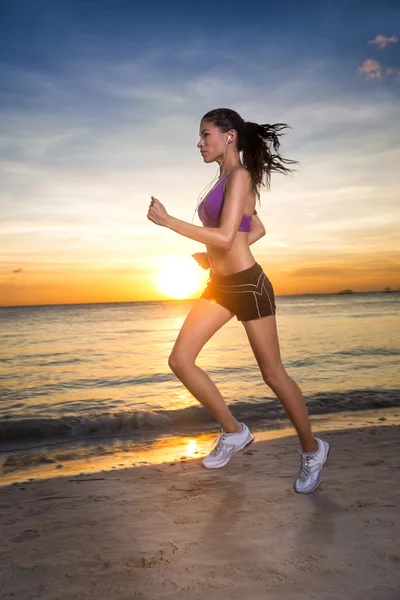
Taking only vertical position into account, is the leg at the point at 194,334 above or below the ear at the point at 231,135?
below

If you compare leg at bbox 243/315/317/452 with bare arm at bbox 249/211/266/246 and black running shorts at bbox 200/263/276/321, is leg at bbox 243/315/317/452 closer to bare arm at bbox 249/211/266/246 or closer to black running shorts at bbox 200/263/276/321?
black running shorts at bbox 200/263/276/321

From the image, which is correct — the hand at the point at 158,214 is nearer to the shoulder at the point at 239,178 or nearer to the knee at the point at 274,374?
the shoulder at the point at 239,178

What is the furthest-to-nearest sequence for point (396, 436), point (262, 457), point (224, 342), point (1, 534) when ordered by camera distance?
point (224, 342) → point (396, 436) → point (262, 457) → point (1, 534)

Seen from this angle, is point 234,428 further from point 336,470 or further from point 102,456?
point 102,456

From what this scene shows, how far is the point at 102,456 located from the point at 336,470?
8.87 ft

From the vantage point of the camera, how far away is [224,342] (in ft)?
66.9

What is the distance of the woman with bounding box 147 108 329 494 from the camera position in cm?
377

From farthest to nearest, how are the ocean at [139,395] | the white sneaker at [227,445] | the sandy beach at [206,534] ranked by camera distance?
1. the ocean at [139,395]
2. the white sneaker at [227,445]
3. the sandy beach at [206,534]

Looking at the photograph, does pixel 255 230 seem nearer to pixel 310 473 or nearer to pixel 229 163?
pixel 229 163

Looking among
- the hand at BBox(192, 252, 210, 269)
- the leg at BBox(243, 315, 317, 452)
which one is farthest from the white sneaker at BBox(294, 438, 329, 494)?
the hand at BBox(192, 252, 210, 269)

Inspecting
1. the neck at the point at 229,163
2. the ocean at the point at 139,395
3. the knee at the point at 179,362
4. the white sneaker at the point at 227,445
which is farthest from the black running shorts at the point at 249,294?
the ocean at the point at 139,395

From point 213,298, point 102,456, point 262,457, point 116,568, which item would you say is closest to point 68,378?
point 102,456

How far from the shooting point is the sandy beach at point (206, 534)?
2.60 meters

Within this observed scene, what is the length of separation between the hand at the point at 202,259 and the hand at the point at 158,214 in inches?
34.2
